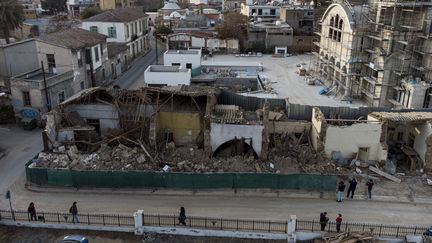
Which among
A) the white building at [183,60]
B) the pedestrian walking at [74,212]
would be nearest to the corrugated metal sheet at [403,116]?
the pedestrian walking at [74,212]

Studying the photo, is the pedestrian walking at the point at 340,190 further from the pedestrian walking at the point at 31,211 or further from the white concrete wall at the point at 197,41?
the white concrete wall at the point at 197,41

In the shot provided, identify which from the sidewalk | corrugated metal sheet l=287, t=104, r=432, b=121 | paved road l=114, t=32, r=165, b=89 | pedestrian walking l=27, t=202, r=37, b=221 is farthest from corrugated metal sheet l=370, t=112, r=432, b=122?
paved road l=114, t=32, r=165, b=89

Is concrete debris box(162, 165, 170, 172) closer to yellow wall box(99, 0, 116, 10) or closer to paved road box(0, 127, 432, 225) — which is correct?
paved road box(0, 127, 432, 225)

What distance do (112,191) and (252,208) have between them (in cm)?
783

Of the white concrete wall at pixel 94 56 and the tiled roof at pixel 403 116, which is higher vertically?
the white concrete wall at pixel 94 56

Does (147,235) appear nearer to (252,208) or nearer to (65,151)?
(252,208)

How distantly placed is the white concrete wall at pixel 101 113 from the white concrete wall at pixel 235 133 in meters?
7.43

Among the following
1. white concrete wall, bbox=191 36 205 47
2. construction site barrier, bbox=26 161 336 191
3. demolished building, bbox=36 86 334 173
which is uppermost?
white concrete wall, bbox=191 36 205 47

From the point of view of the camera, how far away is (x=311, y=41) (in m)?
59.7

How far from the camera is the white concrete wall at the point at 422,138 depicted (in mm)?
24816

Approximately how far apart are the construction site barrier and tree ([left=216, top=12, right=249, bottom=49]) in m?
38.6

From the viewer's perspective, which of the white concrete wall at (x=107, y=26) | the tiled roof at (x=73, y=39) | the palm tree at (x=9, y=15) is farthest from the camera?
the white concrete wall at (x=107, y=26)

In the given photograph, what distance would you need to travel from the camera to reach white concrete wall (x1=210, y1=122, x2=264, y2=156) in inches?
981

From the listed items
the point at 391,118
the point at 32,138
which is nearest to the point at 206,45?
the point at 32,138
